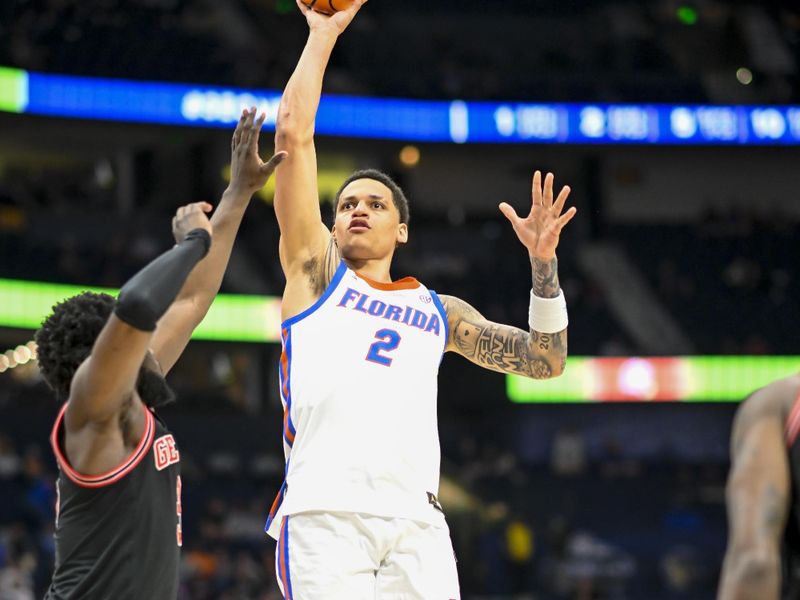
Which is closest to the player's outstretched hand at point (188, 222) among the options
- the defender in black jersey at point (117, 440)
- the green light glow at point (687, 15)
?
the defender in black jersey at point (117, 440)

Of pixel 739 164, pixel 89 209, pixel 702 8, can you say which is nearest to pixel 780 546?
pixel 89 209

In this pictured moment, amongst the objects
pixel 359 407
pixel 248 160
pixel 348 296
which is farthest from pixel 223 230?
pixel 359 407

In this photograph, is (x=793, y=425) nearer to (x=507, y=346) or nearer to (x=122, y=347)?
(x=122, y=347)

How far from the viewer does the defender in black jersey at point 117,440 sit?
341cm

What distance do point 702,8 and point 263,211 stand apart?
12.6m

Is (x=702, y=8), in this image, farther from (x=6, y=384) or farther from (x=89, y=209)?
(x=6, y=384)

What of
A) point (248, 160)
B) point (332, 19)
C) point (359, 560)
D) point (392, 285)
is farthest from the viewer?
point (332, 19)

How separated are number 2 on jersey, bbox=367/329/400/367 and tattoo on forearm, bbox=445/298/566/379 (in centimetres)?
42

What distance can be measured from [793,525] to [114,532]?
6.33ft

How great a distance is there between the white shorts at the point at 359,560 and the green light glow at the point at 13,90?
18.8m

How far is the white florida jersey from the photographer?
4438 millimetres

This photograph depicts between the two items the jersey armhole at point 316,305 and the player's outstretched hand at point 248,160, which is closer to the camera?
the player's outstretched hand at point 248,160

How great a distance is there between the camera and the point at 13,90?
21688 mm

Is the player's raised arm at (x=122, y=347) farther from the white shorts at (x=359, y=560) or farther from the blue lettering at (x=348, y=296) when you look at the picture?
the blue lettering at (x=348, y=296)
